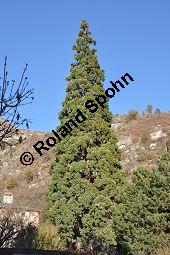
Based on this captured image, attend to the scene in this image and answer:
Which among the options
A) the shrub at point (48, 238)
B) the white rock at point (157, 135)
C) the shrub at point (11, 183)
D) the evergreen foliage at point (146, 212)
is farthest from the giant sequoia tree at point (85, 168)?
the white rock at point (157, 135)

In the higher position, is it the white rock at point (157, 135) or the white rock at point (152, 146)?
the white rock at point (157, 135)

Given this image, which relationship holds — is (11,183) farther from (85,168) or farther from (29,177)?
(85,168)

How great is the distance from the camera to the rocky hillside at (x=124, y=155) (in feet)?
113

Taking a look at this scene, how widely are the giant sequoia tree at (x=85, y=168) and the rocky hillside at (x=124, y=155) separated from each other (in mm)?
9265

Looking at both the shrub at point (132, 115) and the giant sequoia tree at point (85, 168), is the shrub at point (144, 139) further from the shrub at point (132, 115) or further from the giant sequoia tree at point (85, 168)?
the giant sequoia tree at point (85, 168)

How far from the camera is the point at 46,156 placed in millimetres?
41281

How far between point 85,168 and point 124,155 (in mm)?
15052

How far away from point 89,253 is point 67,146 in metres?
5.81

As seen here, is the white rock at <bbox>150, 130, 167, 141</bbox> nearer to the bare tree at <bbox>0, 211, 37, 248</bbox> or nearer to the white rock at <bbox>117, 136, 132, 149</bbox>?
the white rock at <bbox>117, 136, 132, 149</bbox>

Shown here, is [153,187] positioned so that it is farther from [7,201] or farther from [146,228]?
[7,201]

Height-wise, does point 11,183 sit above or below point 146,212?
above

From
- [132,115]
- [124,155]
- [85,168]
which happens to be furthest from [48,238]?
[132,115]

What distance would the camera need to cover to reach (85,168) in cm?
2131

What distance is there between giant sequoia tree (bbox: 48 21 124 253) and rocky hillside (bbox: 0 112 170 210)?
9.26m
